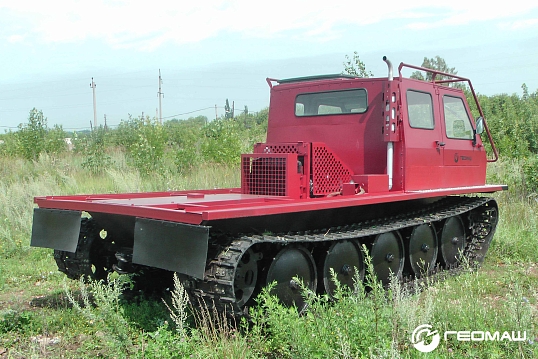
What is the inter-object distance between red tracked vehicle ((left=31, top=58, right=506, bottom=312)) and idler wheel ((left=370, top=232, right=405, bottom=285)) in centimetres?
2

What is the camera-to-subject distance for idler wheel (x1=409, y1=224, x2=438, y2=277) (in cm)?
698

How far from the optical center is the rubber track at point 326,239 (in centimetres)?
446

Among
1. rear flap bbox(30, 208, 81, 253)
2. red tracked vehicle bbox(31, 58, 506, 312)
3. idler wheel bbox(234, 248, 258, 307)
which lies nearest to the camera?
red tracked vehicle bbox(31, 58, 506, 312)

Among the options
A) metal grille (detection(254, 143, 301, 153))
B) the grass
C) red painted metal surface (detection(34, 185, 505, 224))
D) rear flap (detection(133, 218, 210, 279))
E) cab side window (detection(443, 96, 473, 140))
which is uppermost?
cab side window (detection(443, 96, 473, 140))

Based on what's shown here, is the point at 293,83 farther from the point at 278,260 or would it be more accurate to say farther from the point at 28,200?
the point at 28,200

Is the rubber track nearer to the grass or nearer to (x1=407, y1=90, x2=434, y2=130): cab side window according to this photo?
the grass

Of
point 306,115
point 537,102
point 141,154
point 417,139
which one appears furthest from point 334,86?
point 537,102

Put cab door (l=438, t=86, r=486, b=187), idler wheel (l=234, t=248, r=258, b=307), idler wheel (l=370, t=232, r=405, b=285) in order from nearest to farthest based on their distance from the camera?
idler wheel (l=234, t=248, r=258, b=307) → idler wheel (l=370, t=232, r=405, b=285) → cab door (l=438, t=86, r=486, b=187)

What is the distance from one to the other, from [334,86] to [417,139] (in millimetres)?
1228

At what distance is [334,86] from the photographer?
23.2ft

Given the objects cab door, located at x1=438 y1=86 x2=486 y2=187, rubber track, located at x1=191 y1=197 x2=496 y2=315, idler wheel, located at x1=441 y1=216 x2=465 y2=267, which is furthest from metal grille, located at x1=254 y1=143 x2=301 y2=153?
idler wheel, located at x1=441 y1=216 x2=465 y2=267

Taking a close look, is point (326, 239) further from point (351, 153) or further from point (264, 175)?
point (351, 153)

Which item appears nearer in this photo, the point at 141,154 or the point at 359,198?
the point at 359,198

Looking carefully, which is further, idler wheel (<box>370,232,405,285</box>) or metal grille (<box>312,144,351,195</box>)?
idler wheel (<box>370,232,405,285</box>)
